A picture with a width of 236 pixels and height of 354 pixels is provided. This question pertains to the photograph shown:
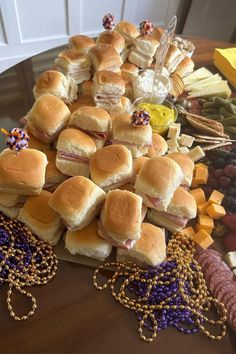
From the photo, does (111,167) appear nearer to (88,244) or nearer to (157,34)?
(88,244)

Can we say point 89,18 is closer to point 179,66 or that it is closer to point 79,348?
point 179,66

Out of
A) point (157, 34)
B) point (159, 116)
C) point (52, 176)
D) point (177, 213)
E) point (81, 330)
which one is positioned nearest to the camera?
point (81, 330)

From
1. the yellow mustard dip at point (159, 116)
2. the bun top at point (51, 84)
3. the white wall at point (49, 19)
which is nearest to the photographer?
the bun top at point (51, 84)

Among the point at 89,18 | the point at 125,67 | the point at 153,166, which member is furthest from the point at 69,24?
the point at 153,166

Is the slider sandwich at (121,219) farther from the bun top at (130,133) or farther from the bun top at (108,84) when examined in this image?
the bun top at (108,84)

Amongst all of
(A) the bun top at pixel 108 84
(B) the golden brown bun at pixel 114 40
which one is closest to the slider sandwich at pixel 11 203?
(A) the bun top at pixel 108 84

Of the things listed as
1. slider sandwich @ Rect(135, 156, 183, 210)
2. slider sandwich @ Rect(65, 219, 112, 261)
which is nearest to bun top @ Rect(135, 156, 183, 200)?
slider sandwich @ Rect(135, 156, 183, 210)

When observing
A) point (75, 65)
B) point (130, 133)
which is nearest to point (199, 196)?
point (130, 133)
